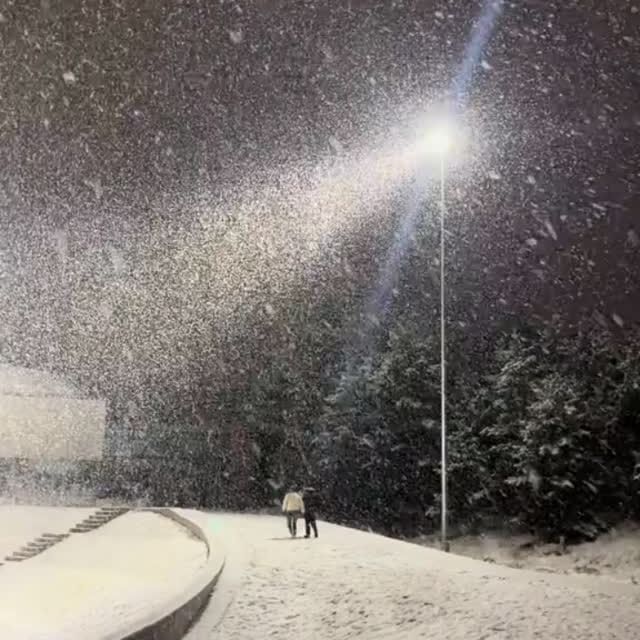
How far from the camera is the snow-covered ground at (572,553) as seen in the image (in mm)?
28062

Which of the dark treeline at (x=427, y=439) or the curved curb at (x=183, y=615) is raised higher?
the dark treeline at (x=427, y=439)

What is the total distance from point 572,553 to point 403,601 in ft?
69.6

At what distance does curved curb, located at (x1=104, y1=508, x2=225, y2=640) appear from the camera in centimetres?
827

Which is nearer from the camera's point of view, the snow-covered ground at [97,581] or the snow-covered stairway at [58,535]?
the snow-covered ground at [97,581]

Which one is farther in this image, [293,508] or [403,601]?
[293,508]

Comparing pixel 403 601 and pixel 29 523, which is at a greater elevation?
pixel 403 601

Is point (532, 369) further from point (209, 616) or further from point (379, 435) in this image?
point (209, 616)

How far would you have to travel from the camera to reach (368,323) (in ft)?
154

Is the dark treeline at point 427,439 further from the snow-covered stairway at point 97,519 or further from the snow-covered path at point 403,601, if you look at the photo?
the snow-covered path at point 403,601

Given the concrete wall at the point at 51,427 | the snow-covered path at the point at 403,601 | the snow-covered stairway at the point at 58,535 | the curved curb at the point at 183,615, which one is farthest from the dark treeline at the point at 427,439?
the curved curb at the point at 183,615

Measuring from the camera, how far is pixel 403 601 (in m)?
11.6

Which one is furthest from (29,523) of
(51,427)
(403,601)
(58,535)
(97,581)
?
(403,601)

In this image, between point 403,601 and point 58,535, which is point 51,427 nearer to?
point 58,535

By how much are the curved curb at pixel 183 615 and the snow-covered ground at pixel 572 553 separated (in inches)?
662
